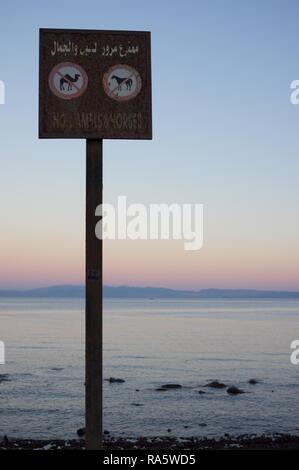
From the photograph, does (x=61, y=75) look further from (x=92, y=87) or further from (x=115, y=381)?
(x=115, y=381)

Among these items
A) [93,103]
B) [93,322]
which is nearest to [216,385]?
[93,322]

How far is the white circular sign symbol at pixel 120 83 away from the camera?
255 inches

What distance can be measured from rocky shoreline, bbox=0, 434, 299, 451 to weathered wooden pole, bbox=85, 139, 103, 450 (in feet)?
46.5

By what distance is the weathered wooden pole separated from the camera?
6508 millimetres

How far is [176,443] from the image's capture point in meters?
21.5

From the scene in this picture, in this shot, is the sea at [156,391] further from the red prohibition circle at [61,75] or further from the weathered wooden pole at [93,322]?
the red prohibition circle at [61,75]

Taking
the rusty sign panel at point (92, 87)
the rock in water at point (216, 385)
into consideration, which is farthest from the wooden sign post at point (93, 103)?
the rock in water at point (216, 385)

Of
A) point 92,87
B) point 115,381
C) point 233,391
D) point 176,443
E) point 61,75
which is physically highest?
point 61,75

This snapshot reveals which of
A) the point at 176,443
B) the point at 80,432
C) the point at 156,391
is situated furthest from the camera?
the point at 156,391

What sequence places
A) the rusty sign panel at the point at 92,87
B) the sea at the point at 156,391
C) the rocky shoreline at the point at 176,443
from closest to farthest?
1. the rusty sign panel at the point at 92,87
2. the rocky shoreline at the point at 176,443
3. the sea at the point at 156,391

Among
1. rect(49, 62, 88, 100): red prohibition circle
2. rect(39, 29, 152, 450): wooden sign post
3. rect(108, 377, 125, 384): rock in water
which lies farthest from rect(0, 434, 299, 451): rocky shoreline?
rect(108, 377, 125, 384): rock in water

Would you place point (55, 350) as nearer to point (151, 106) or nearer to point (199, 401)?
point (199, 401)

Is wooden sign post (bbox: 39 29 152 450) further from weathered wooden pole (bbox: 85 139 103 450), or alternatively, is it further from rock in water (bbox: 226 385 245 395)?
rock in water (bbox: 226 385 245 395)

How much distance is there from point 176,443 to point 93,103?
1811cm
